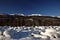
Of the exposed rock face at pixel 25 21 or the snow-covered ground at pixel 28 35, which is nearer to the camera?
the snow-covered ground at pixel 28 35


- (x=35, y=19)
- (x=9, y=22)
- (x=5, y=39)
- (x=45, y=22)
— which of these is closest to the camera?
(x=5, y=39)

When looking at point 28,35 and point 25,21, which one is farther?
point 25,21

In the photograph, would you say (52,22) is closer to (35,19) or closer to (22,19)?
(35,19)

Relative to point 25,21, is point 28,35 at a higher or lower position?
higher

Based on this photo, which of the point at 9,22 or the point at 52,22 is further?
the point at 52,22

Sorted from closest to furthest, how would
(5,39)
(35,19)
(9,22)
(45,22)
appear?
(5,39), (9,22), (35,19), (45,22)

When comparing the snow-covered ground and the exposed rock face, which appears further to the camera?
the exposed rock face

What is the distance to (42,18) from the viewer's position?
2.29 meters

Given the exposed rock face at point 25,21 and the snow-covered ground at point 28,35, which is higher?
the snow-covered ground at point 28,35

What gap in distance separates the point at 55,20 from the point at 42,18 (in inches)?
8.2

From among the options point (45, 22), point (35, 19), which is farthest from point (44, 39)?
point (45, 22)

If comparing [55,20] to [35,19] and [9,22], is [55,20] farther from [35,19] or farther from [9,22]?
[9,22]

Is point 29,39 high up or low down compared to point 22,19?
up

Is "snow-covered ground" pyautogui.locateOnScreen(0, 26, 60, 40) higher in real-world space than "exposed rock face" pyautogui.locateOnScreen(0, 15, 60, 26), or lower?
higher
